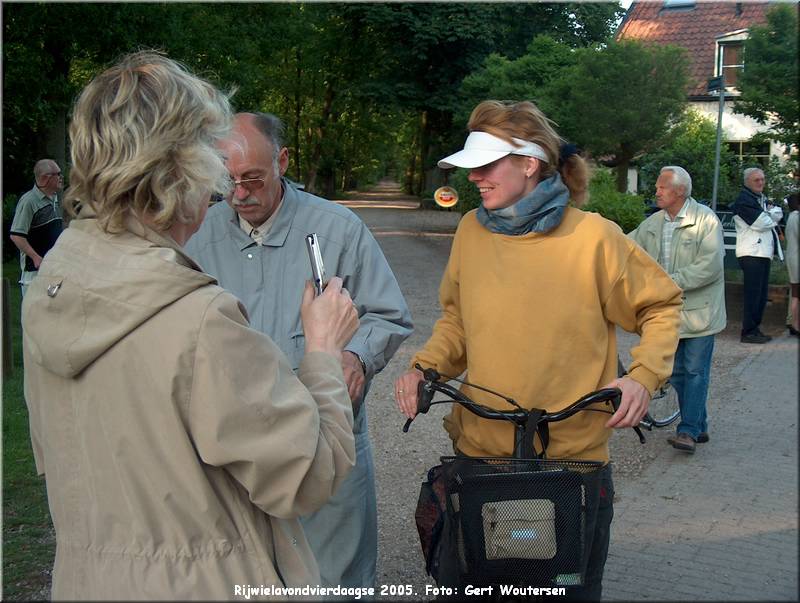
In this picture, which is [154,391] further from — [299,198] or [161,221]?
[299,198]

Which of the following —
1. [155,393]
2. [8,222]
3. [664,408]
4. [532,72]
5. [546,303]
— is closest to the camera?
[155,393]

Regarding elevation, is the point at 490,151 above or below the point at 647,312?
above

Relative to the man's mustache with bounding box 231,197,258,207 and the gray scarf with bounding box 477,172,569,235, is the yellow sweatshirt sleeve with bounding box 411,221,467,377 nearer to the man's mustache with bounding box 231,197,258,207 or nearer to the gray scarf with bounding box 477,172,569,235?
the gray scarf with bounding box 477,172,569,235

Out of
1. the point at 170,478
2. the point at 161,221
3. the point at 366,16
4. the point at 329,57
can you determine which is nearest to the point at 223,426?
the point at 170,478

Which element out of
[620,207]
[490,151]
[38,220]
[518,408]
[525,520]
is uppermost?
[490,151]

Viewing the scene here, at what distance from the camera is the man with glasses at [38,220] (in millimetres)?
10289

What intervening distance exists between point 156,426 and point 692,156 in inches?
641

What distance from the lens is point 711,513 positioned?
18.7 feet

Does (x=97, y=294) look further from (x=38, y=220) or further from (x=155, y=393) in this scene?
(x=38, y=220)

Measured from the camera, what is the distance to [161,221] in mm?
1964

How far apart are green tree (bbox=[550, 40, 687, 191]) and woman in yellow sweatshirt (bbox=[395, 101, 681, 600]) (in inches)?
559

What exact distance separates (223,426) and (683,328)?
20.1ft

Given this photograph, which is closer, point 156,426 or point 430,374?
point 156,426

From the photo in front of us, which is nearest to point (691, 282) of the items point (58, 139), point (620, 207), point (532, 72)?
point (620, 207)
